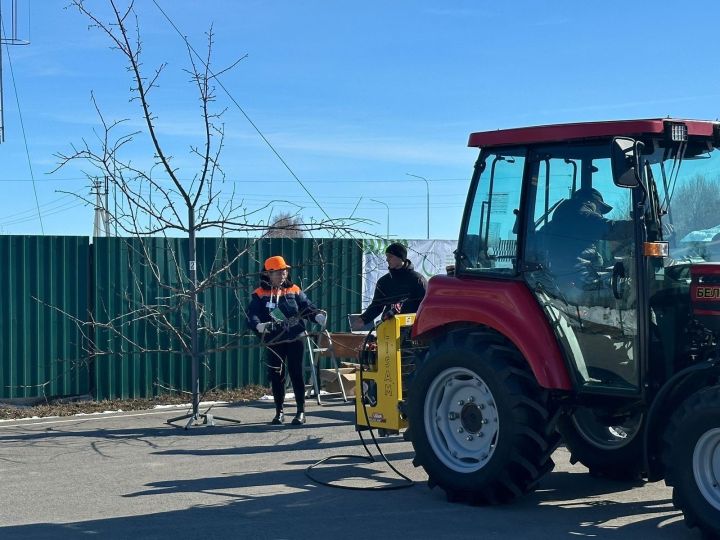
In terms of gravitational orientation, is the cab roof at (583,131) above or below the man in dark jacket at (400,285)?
above

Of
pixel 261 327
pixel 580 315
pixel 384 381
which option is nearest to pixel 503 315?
pixel 580 315

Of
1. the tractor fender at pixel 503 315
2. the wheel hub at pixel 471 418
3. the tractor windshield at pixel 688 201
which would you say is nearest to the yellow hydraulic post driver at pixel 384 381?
the tractor fender at pixel 503 315

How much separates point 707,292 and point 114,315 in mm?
8202

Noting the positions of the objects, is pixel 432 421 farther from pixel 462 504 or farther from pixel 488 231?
pixel 488 231

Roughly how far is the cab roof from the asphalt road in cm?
261

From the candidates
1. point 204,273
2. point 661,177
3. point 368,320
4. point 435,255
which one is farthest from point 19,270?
point 661,177

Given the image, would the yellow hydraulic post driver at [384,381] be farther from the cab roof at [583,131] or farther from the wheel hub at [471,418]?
the cab roof at [583,131]

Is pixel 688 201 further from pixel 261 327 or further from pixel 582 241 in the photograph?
pixel 261 327

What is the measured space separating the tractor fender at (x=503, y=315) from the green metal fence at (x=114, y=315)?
12.4 feet

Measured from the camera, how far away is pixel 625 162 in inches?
242

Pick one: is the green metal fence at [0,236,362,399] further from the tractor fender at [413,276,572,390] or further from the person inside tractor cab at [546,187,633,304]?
the person inside tractor cab at [546,187,633,304]

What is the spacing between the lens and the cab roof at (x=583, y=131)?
251 inches

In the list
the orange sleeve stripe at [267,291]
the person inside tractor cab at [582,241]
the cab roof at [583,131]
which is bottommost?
the orange sleeve stripe at [267,291]

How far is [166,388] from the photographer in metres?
12.5
